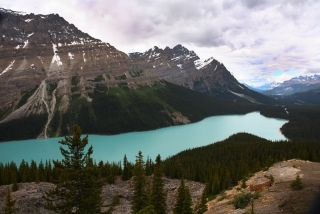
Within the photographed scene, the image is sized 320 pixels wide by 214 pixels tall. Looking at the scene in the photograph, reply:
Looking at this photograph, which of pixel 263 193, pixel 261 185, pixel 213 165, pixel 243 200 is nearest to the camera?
pixel 243 200

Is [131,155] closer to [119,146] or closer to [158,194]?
[119,146]

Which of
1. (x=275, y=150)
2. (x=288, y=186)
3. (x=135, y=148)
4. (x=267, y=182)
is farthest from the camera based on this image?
(x=135, y=148)

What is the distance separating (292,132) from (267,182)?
443 ft

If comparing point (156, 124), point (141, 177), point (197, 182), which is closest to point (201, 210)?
point (141, 177)

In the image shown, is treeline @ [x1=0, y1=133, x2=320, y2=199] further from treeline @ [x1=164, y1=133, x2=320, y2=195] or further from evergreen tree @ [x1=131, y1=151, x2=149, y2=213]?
evergreen tree @ [x1=131, y1=151, x2=149, y2=213]

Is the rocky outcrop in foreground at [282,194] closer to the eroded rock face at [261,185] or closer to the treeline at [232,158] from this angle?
the eroded rock face at [261,185]

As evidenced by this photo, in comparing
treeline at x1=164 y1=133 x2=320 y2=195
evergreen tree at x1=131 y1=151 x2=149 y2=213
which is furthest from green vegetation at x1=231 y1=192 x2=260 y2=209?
treeline at x1=164 y1=133 x2=320 y2=195

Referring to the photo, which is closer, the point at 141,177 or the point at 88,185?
the point at 88,185

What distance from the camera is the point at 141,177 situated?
2592 centimetres

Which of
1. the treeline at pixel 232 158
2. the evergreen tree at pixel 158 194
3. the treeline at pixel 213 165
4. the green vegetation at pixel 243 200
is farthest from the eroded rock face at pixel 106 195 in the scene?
the green vegetation at pixel 243 200

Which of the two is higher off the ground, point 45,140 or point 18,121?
point 18,121

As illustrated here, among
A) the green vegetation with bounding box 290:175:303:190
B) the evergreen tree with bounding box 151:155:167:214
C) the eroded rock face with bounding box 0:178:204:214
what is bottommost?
the eroded rock face with bounding box 0:178:204:214

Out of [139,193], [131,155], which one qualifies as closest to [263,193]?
[139,193]

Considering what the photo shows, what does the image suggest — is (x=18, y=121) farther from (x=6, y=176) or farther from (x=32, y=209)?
(x=32, y=209)
